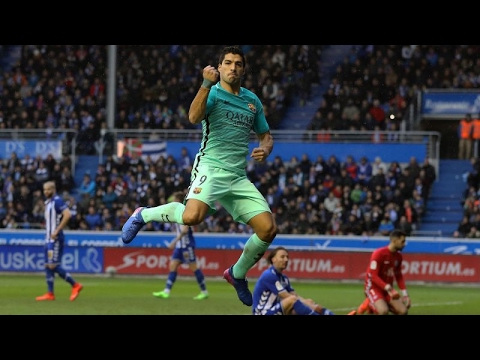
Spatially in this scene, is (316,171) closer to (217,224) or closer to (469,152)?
(217,224)

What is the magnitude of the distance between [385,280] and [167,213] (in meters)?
7.02

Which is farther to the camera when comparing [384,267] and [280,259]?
[384,267]

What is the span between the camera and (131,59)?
33.0 m

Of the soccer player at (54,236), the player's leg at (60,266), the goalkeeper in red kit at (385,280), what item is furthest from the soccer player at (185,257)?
the goalkeeper in red kit at (385,280)

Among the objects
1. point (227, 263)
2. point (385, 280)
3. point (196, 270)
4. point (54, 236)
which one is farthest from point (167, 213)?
point (227, 263)

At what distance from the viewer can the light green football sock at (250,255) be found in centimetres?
840

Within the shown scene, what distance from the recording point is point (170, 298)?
18.0 m

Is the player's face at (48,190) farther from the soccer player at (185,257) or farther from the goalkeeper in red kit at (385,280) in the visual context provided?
the goalkeeper in red kit at (385,280)

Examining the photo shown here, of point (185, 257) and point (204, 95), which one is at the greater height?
point (204, 95)

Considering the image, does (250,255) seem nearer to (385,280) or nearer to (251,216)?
(251,216)

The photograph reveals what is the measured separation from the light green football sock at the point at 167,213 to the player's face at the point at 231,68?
1.14 metres

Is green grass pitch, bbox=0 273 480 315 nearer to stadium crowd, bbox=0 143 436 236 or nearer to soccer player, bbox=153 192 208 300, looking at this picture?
soccer player, bbox=153 192 208 300

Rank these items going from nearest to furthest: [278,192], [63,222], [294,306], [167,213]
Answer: [167,213] → [294,306] → [63,222] → [278,192]

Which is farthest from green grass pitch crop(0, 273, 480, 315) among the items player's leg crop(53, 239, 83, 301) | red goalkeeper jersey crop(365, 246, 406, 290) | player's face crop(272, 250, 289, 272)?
player's face crop(272, 250, 289, 272)
